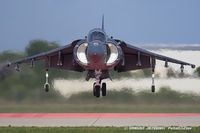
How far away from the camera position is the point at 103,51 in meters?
31.8

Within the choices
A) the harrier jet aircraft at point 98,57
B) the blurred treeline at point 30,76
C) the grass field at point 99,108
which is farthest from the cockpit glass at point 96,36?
the grass field at point 99,108

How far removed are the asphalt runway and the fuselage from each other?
9616 millimetres

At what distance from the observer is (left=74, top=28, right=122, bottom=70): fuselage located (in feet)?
104

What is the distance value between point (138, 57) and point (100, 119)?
11.6 meters

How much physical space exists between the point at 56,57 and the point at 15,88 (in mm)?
6111

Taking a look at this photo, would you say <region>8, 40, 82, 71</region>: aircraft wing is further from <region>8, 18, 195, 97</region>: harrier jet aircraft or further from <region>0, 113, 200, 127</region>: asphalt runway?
<region>0, 113, 200, 127</region>: asphalt runway

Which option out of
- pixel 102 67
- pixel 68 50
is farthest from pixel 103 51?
pixel 68 50

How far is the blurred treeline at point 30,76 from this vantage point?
41812 mm

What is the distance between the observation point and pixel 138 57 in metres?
36.2

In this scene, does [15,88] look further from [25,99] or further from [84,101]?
[84,101]

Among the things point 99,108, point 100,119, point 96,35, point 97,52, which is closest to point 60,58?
point 96,35

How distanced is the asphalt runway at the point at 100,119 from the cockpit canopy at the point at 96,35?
9.88 metres

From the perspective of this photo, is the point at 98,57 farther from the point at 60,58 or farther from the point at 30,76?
the point at 30,76

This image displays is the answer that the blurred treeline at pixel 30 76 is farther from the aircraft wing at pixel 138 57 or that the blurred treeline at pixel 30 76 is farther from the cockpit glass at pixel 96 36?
the cockpit glass at pixel 96 36
